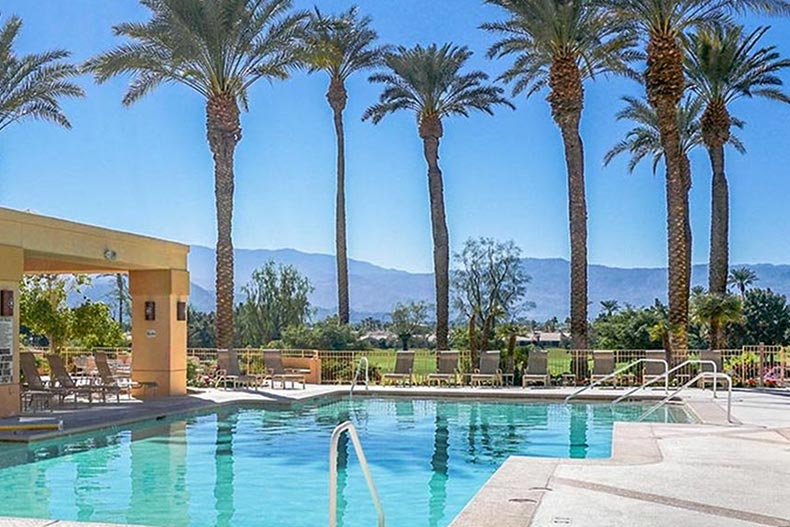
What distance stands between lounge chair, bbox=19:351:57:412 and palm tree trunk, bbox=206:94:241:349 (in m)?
9.64

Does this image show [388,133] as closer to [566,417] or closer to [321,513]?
[566,417]

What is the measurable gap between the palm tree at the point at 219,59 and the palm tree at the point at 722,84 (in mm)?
14187

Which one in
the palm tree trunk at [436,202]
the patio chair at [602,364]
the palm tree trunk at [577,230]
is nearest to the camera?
the patio chair at [602,364]

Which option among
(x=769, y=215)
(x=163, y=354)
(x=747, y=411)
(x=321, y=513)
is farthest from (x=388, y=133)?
(x=321, y=513)

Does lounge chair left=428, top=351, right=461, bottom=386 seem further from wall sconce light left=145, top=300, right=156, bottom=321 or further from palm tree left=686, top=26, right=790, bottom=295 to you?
palm tree left=686, top=26, right=790, bottom=295

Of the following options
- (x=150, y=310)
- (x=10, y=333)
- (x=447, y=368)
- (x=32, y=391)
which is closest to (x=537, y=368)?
(x=447, y=368)

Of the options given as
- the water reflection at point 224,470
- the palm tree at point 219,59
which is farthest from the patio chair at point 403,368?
the water reflection at point 224,470

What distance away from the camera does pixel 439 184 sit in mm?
36219

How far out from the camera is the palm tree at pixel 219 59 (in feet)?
87.1

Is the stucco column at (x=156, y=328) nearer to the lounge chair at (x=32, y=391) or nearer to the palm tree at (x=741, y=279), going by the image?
the lounge chair at (x=32, y=391)

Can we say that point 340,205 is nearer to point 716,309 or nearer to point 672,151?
point 672,151

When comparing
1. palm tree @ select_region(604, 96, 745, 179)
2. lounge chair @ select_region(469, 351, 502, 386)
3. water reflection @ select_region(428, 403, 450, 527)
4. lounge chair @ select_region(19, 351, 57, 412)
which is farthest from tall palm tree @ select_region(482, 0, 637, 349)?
lounge chair @ select_region(19, 351, 57, 412)

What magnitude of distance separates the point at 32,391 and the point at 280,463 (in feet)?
24.6

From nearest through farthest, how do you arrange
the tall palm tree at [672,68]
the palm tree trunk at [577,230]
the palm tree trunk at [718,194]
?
the tall palm tree at [672,68] → the palm tree trunk at [577,230] → the palm tree trunk at [718,194]
